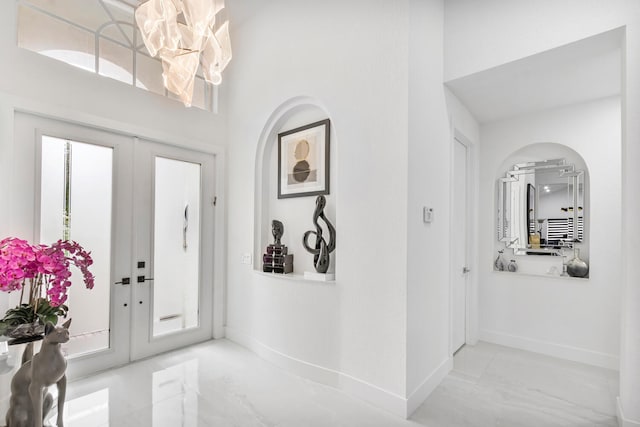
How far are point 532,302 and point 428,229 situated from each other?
194 centimetres

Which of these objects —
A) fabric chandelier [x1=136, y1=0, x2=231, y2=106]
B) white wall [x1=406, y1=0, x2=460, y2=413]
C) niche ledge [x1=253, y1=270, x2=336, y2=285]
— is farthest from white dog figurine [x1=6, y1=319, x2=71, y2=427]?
white wall [x1=406, y1=0, x2=460, y2=413]

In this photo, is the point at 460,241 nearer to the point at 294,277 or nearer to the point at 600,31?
the point at 294,277

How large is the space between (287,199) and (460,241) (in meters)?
1.97

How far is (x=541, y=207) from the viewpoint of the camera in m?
3.43

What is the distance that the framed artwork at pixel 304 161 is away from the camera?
2885 millimetres

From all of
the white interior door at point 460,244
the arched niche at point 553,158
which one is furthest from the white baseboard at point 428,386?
the arched niche at point 553,158

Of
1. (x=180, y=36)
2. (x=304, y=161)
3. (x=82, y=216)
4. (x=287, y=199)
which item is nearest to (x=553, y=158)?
(x=304, y=161)

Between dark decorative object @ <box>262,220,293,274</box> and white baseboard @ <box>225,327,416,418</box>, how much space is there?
0.79 m

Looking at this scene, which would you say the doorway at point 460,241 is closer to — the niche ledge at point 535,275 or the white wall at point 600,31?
the niche ledge at point 535,275

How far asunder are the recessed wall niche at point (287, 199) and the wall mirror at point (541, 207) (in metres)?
2.23

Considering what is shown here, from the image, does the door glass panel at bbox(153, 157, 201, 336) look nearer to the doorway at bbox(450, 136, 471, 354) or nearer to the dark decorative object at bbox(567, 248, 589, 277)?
the doorway at bbox(450, 136, 471, 354)

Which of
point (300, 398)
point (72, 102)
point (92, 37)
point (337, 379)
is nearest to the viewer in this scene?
point (300, 398)

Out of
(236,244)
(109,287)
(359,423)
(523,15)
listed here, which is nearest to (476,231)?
(523,15)

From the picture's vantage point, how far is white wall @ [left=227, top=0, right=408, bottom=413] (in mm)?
2270
